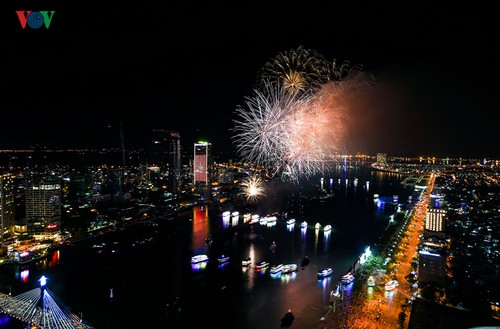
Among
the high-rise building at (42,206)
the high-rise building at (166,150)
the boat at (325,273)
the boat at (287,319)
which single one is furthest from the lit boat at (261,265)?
the high-rise building at (166,150)

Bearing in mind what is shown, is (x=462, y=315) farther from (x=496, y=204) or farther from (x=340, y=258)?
(x=496, y=204)

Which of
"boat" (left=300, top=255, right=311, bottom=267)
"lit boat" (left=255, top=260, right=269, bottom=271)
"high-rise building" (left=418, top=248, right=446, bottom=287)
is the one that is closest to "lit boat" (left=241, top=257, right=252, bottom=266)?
"lit boat" (left=255, top=260, right=269, bottom=271)

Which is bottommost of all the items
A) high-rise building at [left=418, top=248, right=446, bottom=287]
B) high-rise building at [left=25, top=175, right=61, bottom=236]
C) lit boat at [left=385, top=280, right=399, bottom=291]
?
lit boat at [left=385, top=280, right=399, bottom=291]

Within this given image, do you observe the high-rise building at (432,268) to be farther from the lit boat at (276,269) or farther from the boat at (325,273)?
the lit boat at (276,269)

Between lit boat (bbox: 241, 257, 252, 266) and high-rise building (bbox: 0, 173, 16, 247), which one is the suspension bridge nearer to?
lit boat (bbox: 241, 257, 252, 266)

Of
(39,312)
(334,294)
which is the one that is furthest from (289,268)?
(39,312)

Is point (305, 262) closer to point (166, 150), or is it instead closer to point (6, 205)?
point (6, 205)

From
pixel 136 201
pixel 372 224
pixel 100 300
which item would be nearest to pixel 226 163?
pixel 136 201

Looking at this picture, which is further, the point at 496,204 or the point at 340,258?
the point at 496,204
